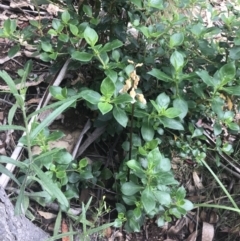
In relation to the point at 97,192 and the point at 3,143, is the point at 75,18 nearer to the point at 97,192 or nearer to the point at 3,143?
the point at 3,143

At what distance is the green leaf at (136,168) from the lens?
57.3 inches

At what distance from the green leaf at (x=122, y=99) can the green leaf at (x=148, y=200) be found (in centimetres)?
30

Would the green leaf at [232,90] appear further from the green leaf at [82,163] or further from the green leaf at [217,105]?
the green leaf at [82,163]

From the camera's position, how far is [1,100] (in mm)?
1805

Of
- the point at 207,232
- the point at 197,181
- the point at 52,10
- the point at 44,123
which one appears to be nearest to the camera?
the point at 44,123

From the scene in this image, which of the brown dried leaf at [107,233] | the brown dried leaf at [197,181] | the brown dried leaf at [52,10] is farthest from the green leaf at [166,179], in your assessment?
the brown dried leaf at [52,10]

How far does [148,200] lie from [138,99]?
13.1 inches

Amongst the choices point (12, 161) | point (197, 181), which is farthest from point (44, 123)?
point (197, 181)

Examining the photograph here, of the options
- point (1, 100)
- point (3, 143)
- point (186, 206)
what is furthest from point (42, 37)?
point (186, 206)

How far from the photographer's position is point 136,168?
1.46 metres

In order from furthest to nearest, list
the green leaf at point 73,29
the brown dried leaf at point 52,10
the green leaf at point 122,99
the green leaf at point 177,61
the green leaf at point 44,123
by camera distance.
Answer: the brown dried leaf at point 52,10
the green leaf at point 73,29
the green leaf at point 177,61
the green leaf at point 122,99
the green leaf at point 44,123

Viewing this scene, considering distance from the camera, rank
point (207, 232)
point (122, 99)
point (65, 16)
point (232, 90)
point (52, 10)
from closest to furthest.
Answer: point (122, 99)
point (232, 90)
point (65, 16)
point (207, 232)
point (52, 10)

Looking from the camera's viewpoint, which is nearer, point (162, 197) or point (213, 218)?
point (162, 197)

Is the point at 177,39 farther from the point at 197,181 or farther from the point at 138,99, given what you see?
the point at 197,181
